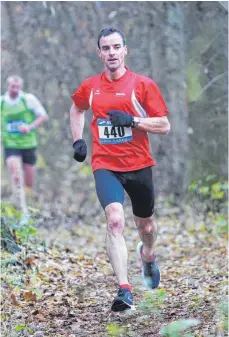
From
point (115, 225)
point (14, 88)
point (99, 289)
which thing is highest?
point (14, 88)

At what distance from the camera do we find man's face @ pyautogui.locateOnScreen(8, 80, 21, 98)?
13.6 meters

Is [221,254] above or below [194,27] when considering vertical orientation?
below

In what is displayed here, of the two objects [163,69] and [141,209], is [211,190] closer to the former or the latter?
[163,69]

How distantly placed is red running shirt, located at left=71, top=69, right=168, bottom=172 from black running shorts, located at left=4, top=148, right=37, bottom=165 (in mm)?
6521

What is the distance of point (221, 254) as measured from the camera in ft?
34.9

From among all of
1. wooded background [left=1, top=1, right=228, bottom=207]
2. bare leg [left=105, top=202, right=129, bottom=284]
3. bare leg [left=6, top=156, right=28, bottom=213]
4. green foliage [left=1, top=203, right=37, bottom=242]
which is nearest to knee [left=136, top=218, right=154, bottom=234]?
bare leg [left=105, top=202, right=129, bottom=284]

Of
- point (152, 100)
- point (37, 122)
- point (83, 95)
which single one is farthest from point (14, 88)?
point (152, 100)

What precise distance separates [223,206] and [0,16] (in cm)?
741

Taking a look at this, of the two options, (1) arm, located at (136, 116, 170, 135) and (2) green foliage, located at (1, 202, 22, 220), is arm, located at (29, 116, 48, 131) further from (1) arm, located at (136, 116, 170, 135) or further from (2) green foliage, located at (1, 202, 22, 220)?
(1) arm, located at (136, 116, 170, 135)

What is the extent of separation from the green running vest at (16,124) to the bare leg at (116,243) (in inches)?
266

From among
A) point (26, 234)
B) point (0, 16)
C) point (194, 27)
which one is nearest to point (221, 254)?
point (26, 234)

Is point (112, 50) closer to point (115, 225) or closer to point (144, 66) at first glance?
point (115, 225)

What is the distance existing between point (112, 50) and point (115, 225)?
1.46 meters

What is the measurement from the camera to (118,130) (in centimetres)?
752
